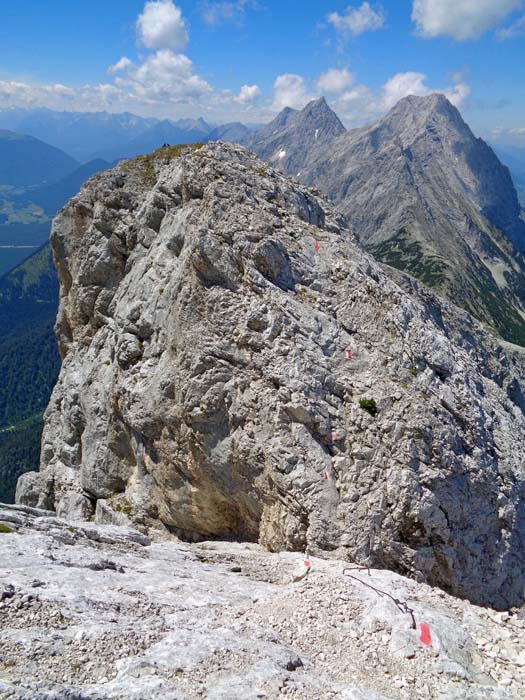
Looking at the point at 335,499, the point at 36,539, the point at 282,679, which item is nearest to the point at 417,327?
the point at 335,499

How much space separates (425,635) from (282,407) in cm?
1093

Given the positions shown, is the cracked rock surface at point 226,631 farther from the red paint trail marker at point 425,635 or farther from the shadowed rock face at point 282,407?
the shadowed rock face at point 282,407

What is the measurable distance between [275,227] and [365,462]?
15.3 meters

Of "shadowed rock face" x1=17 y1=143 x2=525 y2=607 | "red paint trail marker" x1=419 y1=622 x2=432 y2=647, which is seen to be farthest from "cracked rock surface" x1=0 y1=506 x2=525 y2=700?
"shadowed rock face" x1=17 y1=143 x2=525 y2=607

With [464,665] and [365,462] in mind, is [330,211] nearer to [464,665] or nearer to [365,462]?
[365,462]

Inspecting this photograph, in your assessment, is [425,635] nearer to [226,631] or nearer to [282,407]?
[226,631]

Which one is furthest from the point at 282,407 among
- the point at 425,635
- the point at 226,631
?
the point at 425,635

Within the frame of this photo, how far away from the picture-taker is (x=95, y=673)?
12.2 meters

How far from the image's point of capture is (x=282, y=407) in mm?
23484

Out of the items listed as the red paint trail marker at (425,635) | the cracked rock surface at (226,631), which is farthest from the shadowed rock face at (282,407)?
the red paint trail marker at (425,635)

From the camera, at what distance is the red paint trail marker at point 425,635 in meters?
15.8

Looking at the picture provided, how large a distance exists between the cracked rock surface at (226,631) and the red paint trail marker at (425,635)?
126 mm

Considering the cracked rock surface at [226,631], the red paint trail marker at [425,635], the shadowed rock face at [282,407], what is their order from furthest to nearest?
the shadowed rock face at [282,407] < the red paint trail marker at [425,635] < the cracked rock surface at [226,631]

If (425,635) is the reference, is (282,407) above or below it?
above
